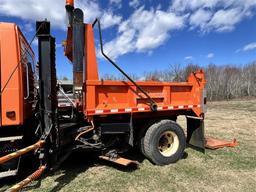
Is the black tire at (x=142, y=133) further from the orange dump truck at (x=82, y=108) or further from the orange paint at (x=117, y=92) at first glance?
the orange paint at (x=117, y=92)

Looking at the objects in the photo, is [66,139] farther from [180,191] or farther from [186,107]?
[186,107]

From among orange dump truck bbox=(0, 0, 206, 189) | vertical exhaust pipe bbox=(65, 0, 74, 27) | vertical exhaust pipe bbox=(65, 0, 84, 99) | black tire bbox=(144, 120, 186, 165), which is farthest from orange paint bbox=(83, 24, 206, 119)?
black tire bbox=(144, 120, 186, 165)

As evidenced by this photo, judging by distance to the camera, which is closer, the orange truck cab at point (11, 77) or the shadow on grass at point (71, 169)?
the orange truck cab at point (11, 77)

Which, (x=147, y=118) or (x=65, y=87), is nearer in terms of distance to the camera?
(x=147, y=118)

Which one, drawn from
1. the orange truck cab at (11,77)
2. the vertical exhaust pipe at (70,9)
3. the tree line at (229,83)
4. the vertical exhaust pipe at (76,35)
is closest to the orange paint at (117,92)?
the vertical exhaust pipe at (76,35)

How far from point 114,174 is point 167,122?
5.40 ft

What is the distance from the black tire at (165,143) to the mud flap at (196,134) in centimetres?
68

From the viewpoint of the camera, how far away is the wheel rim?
5.62m

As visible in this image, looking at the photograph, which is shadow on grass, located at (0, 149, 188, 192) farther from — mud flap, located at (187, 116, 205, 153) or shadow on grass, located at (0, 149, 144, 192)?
mud flap, located at (187, 116, 205, 153)

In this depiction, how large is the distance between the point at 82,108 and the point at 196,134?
2979 millimetres

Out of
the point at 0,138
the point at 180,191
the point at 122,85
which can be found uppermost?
the point at 122,85

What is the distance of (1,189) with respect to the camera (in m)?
4.20

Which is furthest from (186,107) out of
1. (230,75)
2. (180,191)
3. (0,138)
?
(230,75)

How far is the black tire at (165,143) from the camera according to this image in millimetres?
5309
